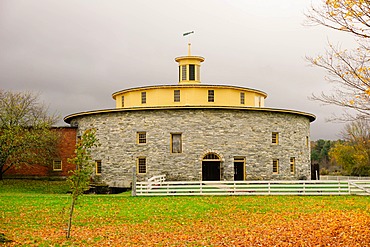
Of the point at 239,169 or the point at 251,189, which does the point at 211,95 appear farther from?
the point at 251,189

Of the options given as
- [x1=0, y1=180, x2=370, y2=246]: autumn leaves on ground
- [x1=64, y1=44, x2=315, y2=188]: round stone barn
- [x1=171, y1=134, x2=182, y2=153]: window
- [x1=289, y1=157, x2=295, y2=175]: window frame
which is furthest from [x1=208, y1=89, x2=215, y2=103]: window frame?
[x1=0, y1=180, x2=370, y2=246]: autumn leaves on ground

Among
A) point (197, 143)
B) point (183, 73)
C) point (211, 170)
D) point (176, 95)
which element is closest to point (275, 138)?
point (211, 170)

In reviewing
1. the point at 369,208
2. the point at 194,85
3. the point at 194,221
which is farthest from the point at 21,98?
the point at 369,208

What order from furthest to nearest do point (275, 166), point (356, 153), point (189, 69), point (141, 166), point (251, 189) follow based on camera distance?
1. point (356, 153)
2. point (189, 69)
3. point (275, 166)
4. point (141, 166)
5. point (251, 189)

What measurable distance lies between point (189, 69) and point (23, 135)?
13742 millimetres

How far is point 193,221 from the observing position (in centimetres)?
1659

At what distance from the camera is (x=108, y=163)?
1303 inches

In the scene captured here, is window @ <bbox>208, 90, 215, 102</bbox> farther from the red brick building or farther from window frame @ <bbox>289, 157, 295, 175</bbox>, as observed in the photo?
the red brick building

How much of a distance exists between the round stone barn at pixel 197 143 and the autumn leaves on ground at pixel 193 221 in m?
7.45

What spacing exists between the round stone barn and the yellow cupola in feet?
10.7

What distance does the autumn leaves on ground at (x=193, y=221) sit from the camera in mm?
12945

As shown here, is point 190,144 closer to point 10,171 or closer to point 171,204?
point 171,204

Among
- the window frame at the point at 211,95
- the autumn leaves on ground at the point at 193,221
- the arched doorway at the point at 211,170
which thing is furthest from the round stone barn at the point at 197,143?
the autumn leaves on ground at the point at 193,221

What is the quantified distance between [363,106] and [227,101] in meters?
23.5
